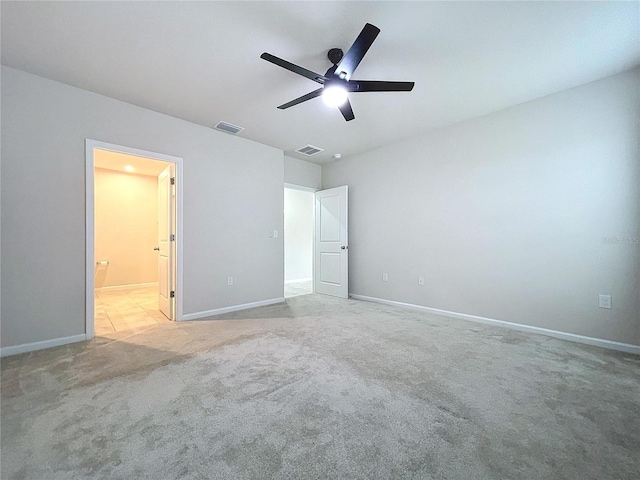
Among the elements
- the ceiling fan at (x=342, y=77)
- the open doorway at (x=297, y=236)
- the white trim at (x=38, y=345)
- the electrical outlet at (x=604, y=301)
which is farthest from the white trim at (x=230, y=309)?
the electrical outlet at (x=604, y=301)

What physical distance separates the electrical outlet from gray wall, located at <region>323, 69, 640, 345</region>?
0.11 ft

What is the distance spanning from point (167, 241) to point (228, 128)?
1.80m

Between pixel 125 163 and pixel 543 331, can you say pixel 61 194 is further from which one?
pixel 543 331

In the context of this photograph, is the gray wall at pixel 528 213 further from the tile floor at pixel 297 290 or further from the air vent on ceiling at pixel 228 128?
the air vent on ceiling at pixel 228 128

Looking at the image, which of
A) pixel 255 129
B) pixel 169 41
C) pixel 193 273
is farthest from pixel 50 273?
pixel 255 129

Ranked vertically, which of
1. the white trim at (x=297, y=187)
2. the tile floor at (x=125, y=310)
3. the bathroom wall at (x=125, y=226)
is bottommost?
the tile floor at (x=125, y=310)

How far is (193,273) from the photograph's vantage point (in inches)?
144

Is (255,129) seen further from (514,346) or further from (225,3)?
(514,346)

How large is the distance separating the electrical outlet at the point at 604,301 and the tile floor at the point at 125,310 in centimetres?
495

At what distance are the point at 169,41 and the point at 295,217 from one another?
5.33 metres

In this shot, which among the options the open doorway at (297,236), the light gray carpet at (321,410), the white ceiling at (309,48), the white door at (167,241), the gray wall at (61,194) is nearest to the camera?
the light gray carpet at (321,410)

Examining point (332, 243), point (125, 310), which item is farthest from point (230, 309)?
point (332, 243)

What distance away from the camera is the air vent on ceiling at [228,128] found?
364cm

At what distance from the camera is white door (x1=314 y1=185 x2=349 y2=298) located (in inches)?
198
